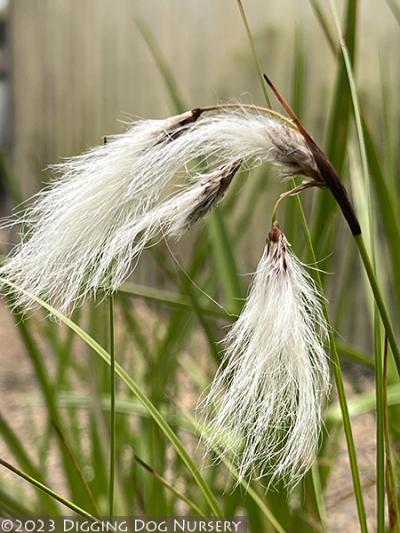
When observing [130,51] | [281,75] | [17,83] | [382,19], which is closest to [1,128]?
[17,83]

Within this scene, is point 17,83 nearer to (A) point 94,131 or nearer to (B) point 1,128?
(B) point 1,128

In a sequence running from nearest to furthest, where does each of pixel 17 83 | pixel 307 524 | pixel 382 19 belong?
pixel 307 524
pixel 382 19
pixel 17 83

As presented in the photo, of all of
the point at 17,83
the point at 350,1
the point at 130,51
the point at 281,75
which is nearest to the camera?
the point at 350,1

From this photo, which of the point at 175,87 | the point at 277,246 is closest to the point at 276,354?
the point at 277,246

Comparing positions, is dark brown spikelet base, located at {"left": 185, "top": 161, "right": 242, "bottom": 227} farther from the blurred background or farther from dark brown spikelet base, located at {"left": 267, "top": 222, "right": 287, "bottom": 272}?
the blurred background

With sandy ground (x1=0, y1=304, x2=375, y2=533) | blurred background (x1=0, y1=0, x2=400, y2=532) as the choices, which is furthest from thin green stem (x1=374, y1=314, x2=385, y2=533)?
sandy ground (x1=0, y1=304, x2=375, y2=533)

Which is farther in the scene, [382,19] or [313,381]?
[382,19]
